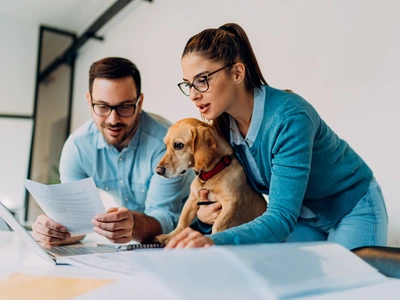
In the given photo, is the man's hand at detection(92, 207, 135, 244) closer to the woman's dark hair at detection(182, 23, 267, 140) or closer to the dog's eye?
the dog's eye

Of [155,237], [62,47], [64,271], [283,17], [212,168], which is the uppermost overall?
[283,17]

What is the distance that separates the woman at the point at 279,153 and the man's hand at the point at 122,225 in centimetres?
17

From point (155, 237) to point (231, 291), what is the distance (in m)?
0.78

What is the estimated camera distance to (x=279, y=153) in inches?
34.5

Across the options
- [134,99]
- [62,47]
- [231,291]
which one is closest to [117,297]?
[231,291]

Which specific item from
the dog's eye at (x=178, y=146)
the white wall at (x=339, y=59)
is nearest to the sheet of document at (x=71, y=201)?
the dog's eye at (x=178, y=146)

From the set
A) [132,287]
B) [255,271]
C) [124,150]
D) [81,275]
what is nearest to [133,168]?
[124,150]

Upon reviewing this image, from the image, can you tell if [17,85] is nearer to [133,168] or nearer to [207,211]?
[133,168]

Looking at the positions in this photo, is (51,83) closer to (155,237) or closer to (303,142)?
(155,237)

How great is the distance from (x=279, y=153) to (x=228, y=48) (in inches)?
11.5

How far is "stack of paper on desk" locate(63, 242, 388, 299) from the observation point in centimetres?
44

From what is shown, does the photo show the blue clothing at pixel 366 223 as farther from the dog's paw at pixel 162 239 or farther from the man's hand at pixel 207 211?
the dog's paw at pixel 162 239

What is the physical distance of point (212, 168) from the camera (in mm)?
1116

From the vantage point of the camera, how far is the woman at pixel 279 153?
2.72 ft
